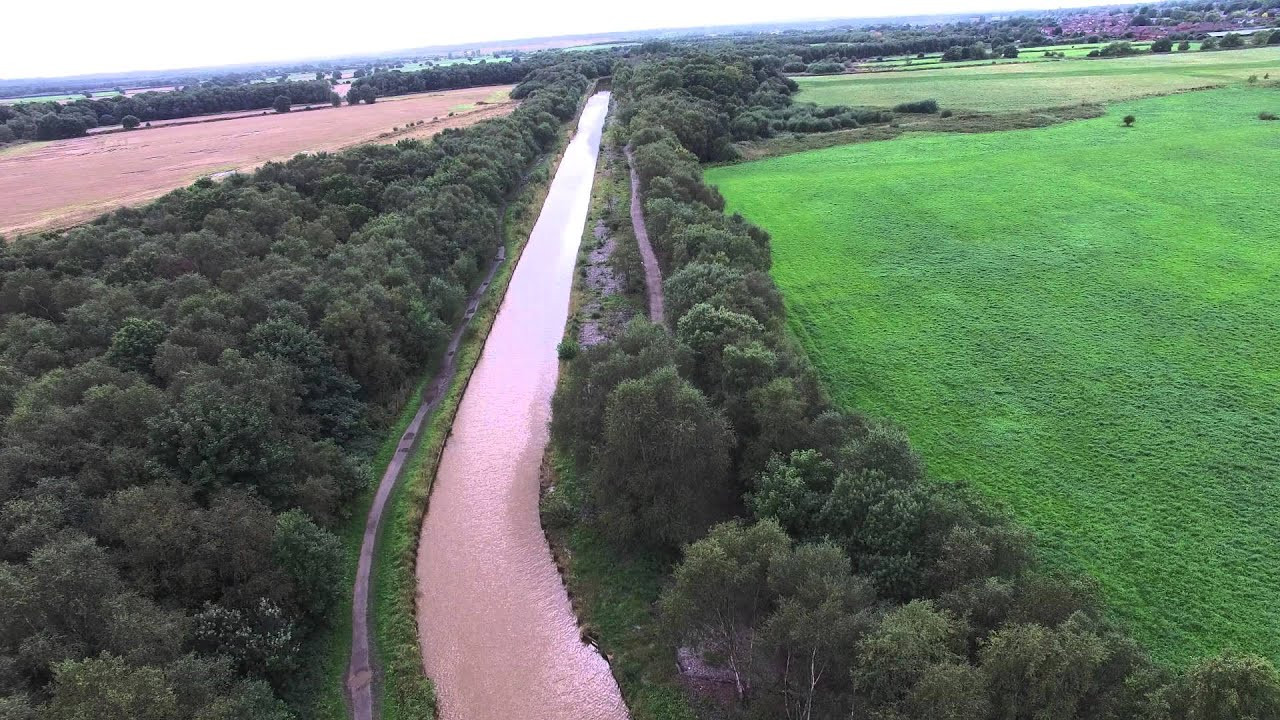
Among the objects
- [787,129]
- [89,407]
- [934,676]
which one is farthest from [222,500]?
[787,129]

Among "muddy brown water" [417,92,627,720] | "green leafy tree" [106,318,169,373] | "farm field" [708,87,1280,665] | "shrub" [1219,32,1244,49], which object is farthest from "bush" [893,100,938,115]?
"green leafy tree" [106,318,169,373]

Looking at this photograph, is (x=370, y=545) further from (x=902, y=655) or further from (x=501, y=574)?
(x=902, y=655)

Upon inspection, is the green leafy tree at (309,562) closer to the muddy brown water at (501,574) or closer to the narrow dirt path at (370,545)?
the narrow dirt path at (370,545)


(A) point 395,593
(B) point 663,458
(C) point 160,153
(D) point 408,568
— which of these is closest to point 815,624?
(B) point 663,458

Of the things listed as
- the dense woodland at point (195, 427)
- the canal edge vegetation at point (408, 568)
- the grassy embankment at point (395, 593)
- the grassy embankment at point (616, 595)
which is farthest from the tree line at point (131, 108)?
the grassy embankment at point (616, 595)

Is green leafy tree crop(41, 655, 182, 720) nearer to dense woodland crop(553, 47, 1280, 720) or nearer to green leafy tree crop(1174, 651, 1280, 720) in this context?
dense woodland crop(553, 47, 1280, 720)
